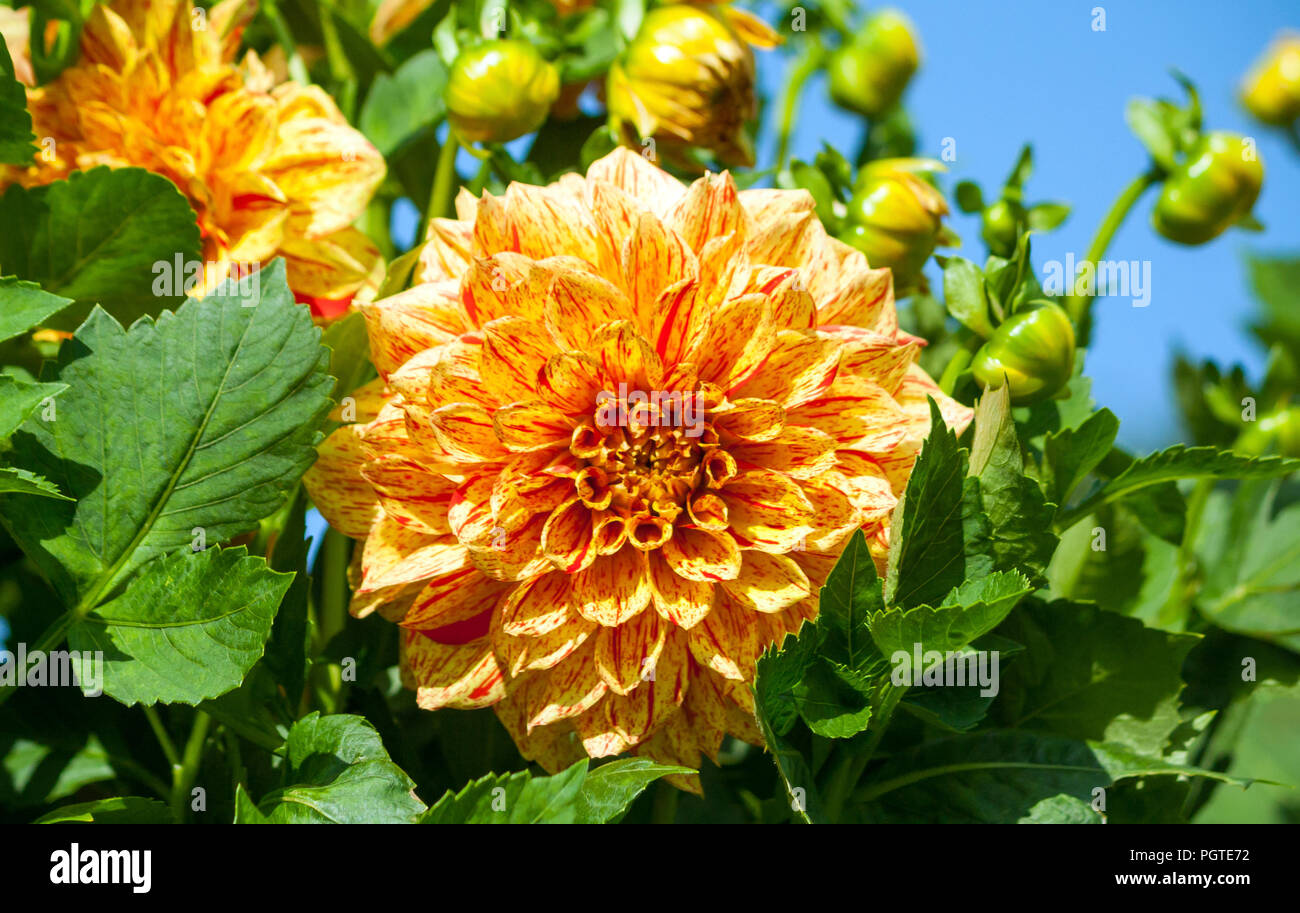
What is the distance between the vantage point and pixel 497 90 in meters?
0.61

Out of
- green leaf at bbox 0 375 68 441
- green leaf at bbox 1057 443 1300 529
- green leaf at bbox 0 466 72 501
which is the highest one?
green leaf at bbox 0 375 68 441

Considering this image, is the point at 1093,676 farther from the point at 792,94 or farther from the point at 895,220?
the point at 792,94

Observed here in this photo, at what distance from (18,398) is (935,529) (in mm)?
370

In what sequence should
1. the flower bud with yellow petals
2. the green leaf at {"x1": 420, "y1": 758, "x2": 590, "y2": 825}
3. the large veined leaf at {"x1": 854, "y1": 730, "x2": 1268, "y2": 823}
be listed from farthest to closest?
1. the flower bud with yellow petals
2. the large veined leaf at {"x1": 854, "y1": 730, "x2": 1268, "y2": 823}
3. the green leaf at {"x1": 420, "y1": 758, "x2": 590, "y2": 825}

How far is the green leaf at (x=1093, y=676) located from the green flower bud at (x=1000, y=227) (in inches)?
7.6

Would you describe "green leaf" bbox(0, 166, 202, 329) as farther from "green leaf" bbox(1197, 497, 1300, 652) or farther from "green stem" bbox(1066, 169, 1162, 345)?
"green leaf" bbox(1197, 497, 1300, 652)

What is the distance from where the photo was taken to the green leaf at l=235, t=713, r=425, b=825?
1.46 ft

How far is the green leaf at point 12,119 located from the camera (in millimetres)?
515


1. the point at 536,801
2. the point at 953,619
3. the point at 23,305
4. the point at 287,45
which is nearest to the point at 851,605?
the point at 953,619

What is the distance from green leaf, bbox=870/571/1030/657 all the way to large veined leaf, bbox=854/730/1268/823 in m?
0.12

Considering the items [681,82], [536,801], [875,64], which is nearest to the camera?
[536,801]

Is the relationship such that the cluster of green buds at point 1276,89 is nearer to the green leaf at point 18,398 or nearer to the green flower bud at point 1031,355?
the green flower bud at point 1031,355

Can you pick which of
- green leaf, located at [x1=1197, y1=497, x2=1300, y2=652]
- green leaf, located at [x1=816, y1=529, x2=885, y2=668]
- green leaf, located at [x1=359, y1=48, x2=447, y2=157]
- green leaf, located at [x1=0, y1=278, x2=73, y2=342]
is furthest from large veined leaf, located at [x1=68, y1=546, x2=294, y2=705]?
green leaf, located at [x1=1197, y1=497, x2=1300, y2=652]
